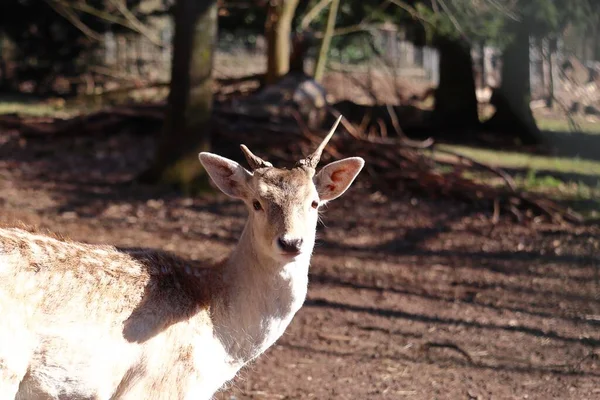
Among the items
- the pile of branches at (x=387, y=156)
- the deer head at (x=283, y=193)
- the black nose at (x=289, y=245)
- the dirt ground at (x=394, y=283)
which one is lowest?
the dirt ground at (x=394, y=283)

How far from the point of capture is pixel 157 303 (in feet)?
14.1

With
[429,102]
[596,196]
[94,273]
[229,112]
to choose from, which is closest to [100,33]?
[429,102]

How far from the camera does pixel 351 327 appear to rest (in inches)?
268

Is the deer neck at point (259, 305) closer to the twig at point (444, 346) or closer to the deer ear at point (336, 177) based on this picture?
the deer ear at point (336, 177)

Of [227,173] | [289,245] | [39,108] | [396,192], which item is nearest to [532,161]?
[396,192]

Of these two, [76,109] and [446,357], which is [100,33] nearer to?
[76,109]

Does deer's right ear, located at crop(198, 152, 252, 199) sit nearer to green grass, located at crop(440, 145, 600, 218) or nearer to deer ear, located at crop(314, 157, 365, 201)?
deer ear, located at crop(314, 157, 365, 201)

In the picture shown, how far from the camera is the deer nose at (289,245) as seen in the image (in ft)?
13.7

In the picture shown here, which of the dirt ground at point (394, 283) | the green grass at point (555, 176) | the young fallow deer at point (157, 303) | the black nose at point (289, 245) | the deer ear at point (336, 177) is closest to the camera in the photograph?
the young fallow deer at point (157, 303)

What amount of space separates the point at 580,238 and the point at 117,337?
5.98 m

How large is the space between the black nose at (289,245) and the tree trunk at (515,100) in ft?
31.9

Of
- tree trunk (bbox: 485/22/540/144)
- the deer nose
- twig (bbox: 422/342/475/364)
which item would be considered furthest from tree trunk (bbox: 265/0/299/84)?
the deer nose

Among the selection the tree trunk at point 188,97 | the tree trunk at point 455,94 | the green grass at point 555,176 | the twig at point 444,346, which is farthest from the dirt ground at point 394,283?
the tree trunk at point 455,94

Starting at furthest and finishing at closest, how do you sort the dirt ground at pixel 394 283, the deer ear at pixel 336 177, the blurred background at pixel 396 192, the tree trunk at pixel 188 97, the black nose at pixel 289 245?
the tree trunk at pixel 188 97
the blurred background at pixel 396 192
the dirt ground at pixel 394 283
the deer ear at pixel 336 177
the black nose at pixel 289 245
